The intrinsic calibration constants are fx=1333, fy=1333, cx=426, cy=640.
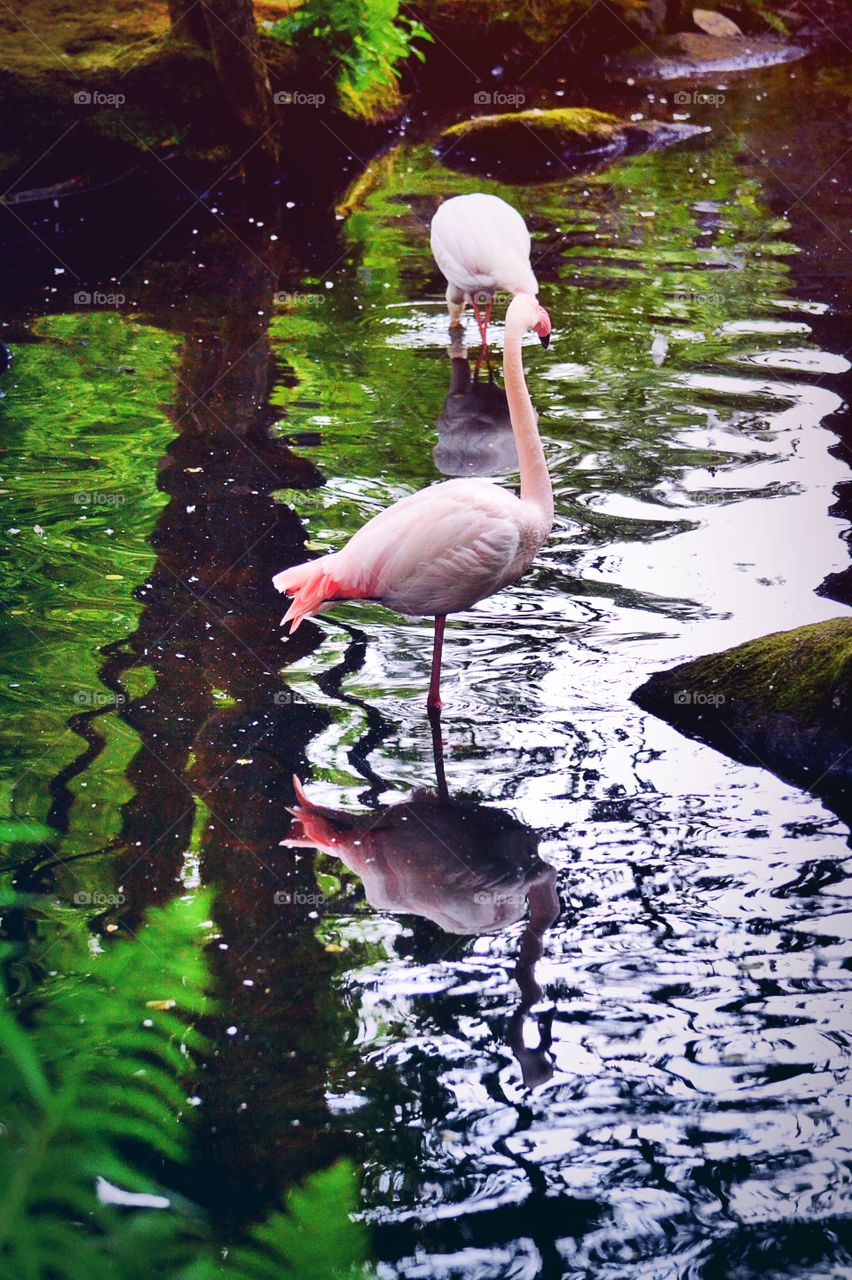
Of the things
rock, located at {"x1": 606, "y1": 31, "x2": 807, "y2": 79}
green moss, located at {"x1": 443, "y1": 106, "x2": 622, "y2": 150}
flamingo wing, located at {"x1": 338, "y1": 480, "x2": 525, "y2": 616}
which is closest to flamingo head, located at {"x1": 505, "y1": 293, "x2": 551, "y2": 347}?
flamingo wing, located at {"x1": 338, "y1": 480, "x2": 525, "y2": 616}

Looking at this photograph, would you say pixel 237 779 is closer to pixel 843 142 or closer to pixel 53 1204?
pixel 53 1204

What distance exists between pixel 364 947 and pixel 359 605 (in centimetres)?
214

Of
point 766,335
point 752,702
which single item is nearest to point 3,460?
point 752,702

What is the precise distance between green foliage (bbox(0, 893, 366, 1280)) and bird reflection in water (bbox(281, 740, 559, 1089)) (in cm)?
68

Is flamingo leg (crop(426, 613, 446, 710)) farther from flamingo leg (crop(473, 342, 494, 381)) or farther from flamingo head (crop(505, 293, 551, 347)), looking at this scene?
flamingo leg (crop(473, 342, 494, 381))

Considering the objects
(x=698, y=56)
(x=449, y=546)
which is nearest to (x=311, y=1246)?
(x=449, y=546)

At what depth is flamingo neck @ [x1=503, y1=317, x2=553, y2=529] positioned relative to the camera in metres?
4.50

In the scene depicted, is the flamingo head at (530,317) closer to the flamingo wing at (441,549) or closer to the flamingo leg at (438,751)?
the flamingo wing at (441,549)

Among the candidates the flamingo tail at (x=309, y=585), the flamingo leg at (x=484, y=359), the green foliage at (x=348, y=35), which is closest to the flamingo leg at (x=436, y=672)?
the flamingo tail at (x=309, y=585)

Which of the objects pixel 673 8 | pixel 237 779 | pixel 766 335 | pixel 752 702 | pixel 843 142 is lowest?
pixel 237 779

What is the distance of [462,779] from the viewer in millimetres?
4246

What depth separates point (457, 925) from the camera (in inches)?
141

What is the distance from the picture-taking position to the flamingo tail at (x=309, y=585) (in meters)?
4.50

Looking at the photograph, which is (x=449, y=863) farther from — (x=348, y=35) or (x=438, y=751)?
(x=348, y=35)
